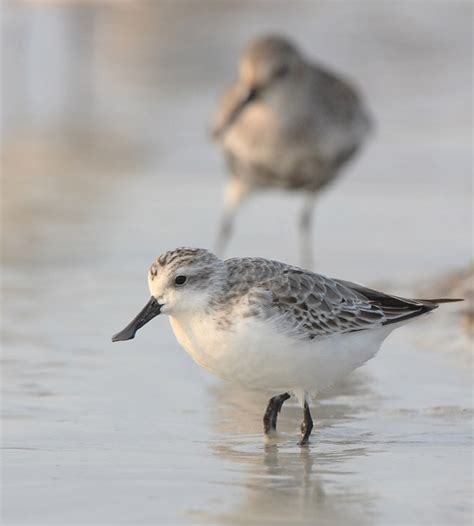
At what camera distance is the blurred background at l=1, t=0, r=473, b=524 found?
18.6 ft

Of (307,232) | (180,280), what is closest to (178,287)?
(180,280)

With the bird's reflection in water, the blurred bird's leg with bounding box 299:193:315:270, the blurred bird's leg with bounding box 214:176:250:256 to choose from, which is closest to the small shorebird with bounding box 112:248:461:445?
the bird's reflection in water

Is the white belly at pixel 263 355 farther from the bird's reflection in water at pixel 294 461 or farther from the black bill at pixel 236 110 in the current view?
the black bill at pixel 236 110

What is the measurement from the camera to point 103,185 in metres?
14.8

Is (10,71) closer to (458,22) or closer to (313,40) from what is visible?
(313,40)

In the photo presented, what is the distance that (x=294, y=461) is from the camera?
6.16 m

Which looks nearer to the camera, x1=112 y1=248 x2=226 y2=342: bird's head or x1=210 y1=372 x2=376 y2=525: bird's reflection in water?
x1=210 y1=372 x2=376 y2=525: bird's reflection in water

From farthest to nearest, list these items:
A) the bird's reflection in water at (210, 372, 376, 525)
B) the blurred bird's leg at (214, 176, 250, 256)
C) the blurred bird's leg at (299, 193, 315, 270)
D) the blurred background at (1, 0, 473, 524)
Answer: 1. the blurred bird's leg at (214, 176, 250, 256)
2. the blurred bird's leg at (299, 193, 315, 270)
3. the blurred background at (1, 0, 473, 524)
4. the bird's reflection in water at (210, 372, 376, 525)

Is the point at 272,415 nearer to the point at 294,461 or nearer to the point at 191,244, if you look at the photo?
the point at 294,461

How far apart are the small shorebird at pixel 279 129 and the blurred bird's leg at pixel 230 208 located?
1cm

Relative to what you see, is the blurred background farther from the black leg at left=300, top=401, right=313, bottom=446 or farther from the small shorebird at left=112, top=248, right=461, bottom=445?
the small shorebird at left=112, top=248, right=461, bottom=445

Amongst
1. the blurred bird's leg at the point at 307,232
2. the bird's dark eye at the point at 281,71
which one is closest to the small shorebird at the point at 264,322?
the blurred bird's leg at the point at 307,232

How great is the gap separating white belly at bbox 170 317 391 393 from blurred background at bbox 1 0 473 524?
1.05 ft

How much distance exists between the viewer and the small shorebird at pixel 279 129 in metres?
12.6
